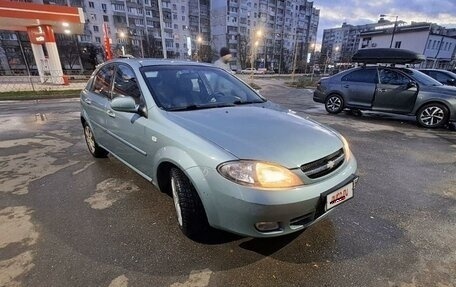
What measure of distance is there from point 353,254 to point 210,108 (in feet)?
6.37

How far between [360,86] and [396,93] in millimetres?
1007

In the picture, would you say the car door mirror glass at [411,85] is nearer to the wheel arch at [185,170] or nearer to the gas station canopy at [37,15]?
the wheel arch at [185,170]

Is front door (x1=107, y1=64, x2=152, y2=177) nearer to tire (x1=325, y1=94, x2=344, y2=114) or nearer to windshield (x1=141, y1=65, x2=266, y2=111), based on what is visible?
windshield (x1=141, y1=65, x2=266, y2=111)

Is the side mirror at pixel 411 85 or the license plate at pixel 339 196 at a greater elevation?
the side mirror at pixel 411 85

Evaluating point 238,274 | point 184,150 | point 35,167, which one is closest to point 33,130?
point 35,167

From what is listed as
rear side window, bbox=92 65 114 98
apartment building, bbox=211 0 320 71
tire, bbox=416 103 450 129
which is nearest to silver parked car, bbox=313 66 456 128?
tire, bbox=416 103 450 129

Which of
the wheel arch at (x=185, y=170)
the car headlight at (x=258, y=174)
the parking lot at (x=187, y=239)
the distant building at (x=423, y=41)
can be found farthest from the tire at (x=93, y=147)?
the distant building at (x=423, y=41)

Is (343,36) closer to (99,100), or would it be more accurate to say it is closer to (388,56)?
(388,56)

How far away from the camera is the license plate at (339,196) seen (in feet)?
6.90

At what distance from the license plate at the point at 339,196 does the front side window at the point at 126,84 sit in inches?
83.9

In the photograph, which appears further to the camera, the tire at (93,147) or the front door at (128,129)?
the tire at (93,147)

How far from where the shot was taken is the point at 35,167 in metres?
4.25

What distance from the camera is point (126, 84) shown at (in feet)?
10.6

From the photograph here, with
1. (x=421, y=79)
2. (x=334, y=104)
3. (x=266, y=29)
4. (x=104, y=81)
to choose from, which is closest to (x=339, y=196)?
(x=104, y=81)
